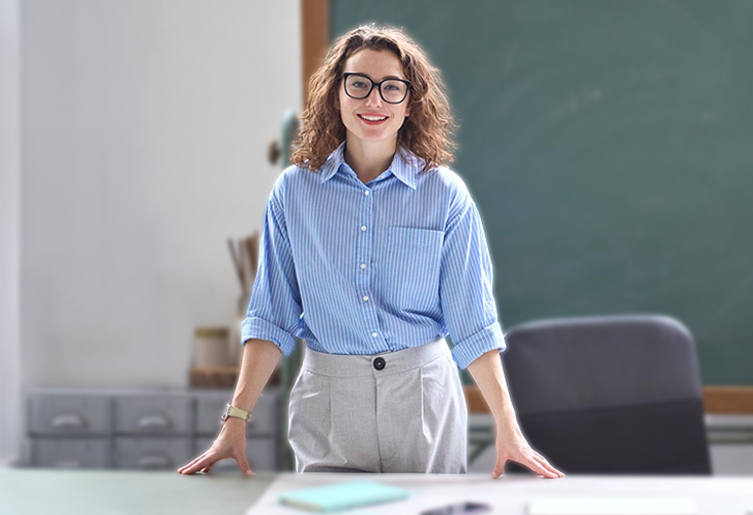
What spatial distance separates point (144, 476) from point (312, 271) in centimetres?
80

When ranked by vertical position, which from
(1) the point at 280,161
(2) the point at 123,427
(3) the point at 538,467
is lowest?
(2) the point at 123,427

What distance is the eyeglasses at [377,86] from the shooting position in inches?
20.6

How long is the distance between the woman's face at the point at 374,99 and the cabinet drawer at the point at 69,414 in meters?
2.39

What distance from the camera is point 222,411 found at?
2.62 metres

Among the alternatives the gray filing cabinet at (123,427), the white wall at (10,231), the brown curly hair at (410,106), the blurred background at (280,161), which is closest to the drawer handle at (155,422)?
the gray filing cabinet at (123,427)

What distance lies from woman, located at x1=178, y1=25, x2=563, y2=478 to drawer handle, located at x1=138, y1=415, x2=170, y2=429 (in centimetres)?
215

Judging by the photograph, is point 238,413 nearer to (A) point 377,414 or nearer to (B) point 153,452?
(A) point 377,414

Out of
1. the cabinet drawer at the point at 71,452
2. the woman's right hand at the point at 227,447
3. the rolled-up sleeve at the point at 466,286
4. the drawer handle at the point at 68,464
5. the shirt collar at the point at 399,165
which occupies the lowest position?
the drawer handle at the point at 68,464

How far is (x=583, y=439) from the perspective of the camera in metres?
1.70

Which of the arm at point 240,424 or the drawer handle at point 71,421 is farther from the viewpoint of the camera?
the drawer handle at point 71,421

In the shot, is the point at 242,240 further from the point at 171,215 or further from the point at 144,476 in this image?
the point at 144,476

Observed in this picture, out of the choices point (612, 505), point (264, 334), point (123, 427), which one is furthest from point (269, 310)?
point (123, 427)

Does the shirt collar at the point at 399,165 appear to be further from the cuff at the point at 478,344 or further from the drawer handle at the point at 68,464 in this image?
the drawer handle at the point at 68,464

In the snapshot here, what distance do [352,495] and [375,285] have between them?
38 cm
